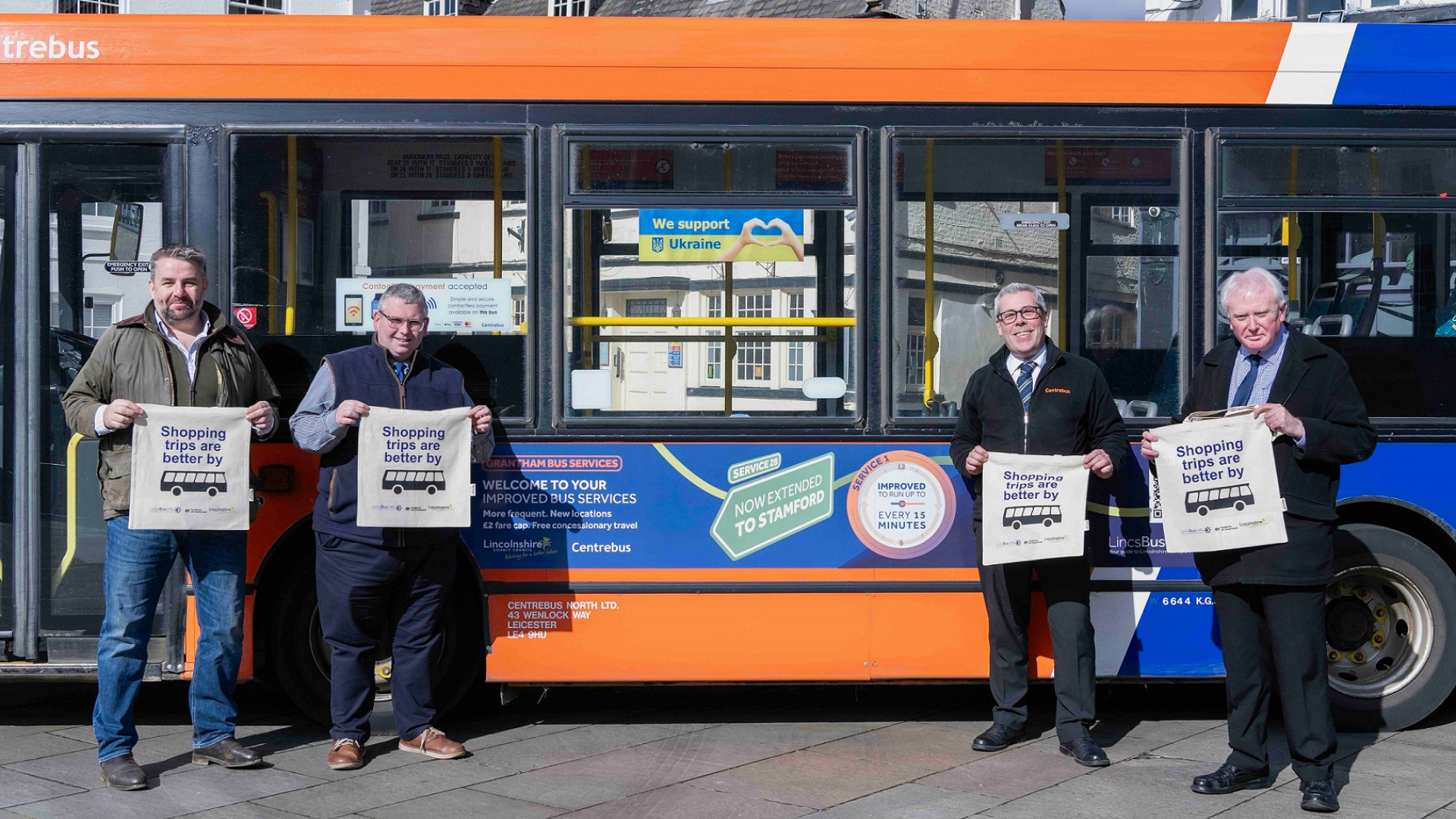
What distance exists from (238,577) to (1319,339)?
192 inches

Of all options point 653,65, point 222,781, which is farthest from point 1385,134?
point 222,781

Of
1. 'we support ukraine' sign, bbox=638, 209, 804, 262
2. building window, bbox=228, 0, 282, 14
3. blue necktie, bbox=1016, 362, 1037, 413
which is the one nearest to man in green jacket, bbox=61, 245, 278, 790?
'we support ukraine' sign, bbox=638, 209, 804, 262

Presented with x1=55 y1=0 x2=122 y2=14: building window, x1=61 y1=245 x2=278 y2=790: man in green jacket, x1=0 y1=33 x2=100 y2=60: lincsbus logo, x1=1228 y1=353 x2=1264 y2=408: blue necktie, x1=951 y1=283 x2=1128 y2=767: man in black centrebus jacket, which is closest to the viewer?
x1=1228 y1=353 x2=1264 y2=408: blue necktie

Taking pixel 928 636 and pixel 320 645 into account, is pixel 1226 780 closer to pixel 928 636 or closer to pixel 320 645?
pixel 928 636

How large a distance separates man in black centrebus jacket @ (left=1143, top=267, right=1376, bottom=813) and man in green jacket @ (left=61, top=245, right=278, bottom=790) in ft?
12.9

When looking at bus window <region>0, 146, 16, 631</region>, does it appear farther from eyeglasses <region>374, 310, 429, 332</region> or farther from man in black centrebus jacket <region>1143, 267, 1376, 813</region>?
man in black centrebus jacket <region>1143, 267, 1376, 813</region>

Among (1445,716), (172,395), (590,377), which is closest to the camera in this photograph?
(172,395)

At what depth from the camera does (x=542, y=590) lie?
18.3 ft

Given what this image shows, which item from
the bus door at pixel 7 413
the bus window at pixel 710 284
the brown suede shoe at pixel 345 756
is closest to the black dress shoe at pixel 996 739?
the bus window at pixel 710 284

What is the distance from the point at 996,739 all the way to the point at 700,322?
223 centimetres

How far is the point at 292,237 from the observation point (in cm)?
559

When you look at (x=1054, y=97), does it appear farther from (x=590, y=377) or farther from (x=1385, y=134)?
(x=590, y=377)

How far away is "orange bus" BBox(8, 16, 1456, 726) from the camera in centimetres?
556

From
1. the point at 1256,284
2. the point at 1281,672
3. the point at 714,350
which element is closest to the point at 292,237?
the point at 714,350
